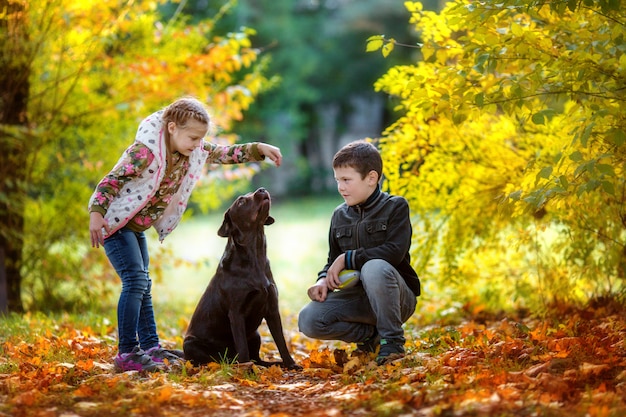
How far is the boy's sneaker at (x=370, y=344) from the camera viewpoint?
465 cm

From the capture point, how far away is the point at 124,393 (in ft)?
11.8

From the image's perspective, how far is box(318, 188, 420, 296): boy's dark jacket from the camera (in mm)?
4414

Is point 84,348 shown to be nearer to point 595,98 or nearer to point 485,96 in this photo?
point 485,96

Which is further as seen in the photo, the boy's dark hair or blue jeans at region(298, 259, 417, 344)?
the boy's dark hair

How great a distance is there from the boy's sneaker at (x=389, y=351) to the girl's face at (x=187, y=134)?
1.57 meters

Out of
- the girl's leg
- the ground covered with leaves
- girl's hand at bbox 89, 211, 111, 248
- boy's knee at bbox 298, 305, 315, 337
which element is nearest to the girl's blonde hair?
A: girl's hand at bbox 89, 211, 111, 248

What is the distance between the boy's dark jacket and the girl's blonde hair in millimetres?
1011

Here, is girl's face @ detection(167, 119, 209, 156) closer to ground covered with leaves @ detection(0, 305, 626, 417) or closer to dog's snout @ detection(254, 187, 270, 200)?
dog's snout @ detection(254, 187, 270, 200)

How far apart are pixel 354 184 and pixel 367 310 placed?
2.46 feet

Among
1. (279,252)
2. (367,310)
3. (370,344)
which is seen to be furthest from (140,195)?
(279,252)

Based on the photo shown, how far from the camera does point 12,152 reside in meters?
7.64

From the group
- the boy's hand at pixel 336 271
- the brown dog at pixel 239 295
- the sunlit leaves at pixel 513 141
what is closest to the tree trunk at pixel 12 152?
the brown dog at pixel 239 295

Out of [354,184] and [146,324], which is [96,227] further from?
[354,184]

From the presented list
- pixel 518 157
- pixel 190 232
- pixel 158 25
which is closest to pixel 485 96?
pixel 518 157
